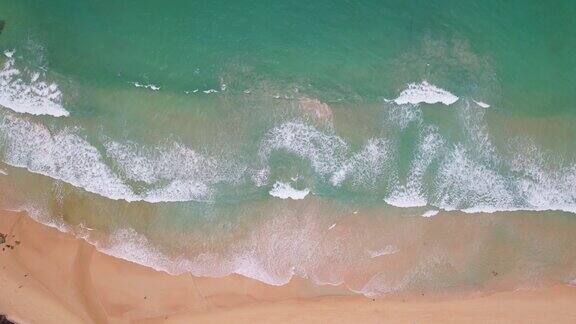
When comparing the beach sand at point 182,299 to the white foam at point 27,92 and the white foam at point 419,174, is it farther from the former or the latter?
the white foam at point 27,92

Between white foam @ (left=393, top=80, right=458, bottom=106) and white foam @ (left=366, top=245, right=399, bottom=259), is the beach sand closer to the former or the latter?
white foam @ (left=366, top=245, right=399, bottom=259)

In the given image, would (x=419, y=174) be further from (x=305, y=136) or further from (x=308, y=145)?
(x=305, y=136)

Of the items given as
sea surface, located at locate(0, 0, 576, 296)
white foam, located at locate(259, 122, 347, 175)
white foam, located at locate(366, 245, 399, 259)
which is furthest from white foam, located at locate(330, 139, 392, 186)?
white foam, located at locate(366, 245, 399, 259)

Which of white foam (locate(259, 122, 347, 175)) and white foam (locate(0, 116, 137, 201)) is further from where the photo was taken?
white foam (locate(259, 122, 347, 175))

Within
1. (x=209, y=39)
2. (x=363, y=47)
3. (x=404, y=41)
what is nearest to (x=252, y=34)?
(x=209, y=39)

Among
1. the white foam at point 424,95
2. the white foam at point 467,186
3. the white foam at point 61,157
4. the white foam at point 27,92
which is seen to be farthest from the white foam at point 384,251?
the white foam at point 27,92

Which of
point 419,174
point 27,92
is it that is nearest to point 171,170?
point 27,92

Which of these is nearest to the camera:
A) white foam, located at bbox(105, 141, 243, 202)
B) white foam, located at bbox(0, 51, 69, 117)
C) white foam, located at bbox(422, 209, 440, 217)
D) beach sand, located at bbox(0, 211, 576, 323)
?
beach sand, located at bbox(0, 211, 576, 323)
